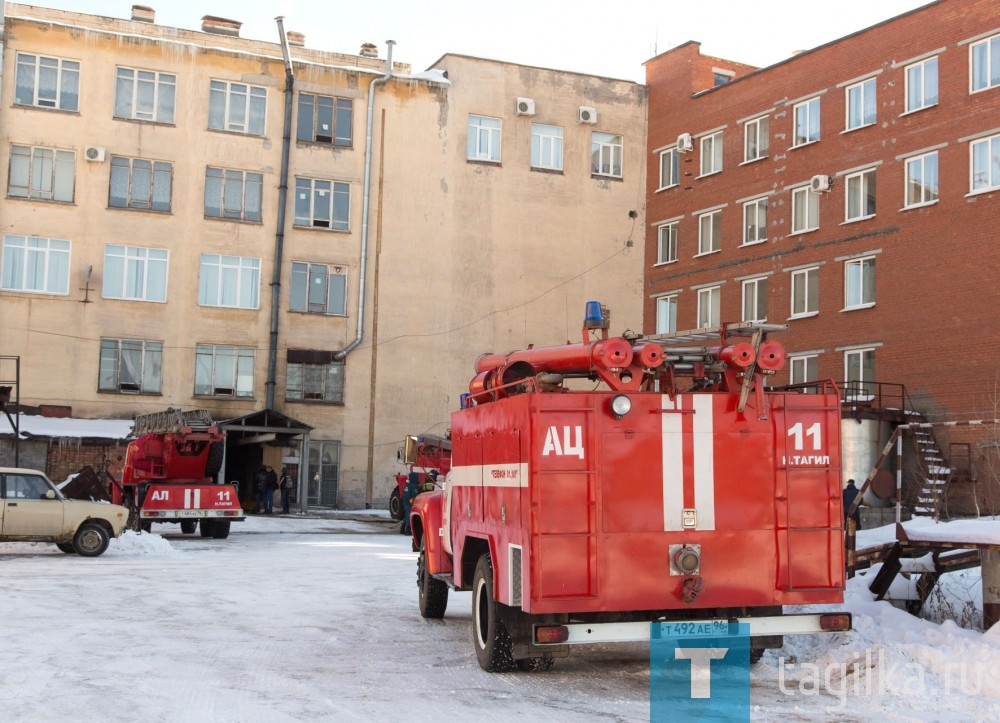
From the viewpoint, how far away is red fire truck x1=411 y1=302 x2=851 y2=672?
8.61m

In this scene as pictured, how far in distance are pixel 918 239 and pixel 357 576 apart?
910 inches

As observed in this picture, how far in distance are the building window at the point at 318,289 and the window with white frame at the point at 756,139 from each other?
1575 centimetres

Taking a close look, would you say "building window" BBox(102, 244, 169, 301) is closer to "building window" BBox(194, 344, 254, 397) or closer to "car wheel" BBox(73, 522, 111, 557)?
"building window" BBox(194, 344, 254, 397)

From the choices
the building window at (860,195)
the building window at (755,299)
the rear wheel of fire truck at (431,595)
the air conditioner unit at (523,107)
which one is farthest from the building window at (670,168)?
the rear wheel of fire truck at (431,595)

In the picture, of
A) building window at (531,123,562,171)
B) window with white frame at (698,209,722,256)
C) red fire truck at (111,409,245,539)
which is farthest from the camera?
building window at (531,123,562,171)

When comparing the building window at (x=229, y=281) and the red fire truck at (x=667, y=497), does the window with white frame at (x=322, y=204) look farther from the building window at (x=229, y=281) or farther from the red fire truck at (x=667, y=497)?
the red fire truck at (x=667, y=497)

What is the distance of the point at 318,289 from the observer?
44031 millimetres

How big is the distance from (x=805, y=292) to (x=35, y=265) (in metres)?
26.7

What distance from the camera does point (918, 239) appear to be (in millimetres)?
34750

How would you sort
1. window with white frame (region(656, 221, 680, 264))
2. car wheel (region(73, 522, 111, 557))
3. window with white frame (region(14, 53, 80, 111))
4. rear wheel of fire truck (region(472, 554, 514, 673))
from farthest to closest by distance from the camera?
window with white frame (region(656, 221, 680, 264)) → window with white frame (region(14, 53, 80, 111)) → car wheel (region(73, 522, 111, 557)) → rear wheel of fire truck (region(472, 554, 514, 673))

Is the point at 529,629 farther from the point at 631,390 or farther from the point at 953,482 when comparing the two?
the point at 953,482

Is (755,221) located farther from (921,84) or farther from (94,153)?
(94,153)

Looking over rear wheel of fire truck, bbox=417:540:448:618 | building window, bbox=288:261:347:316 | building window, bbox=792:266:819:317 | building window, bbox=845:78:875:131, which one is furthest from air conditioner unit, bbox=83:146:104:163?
rear wheel of fire truck, bbox=417:540:448:618

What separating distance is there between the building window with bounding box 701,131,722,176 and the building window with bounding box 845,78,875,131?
647cm
